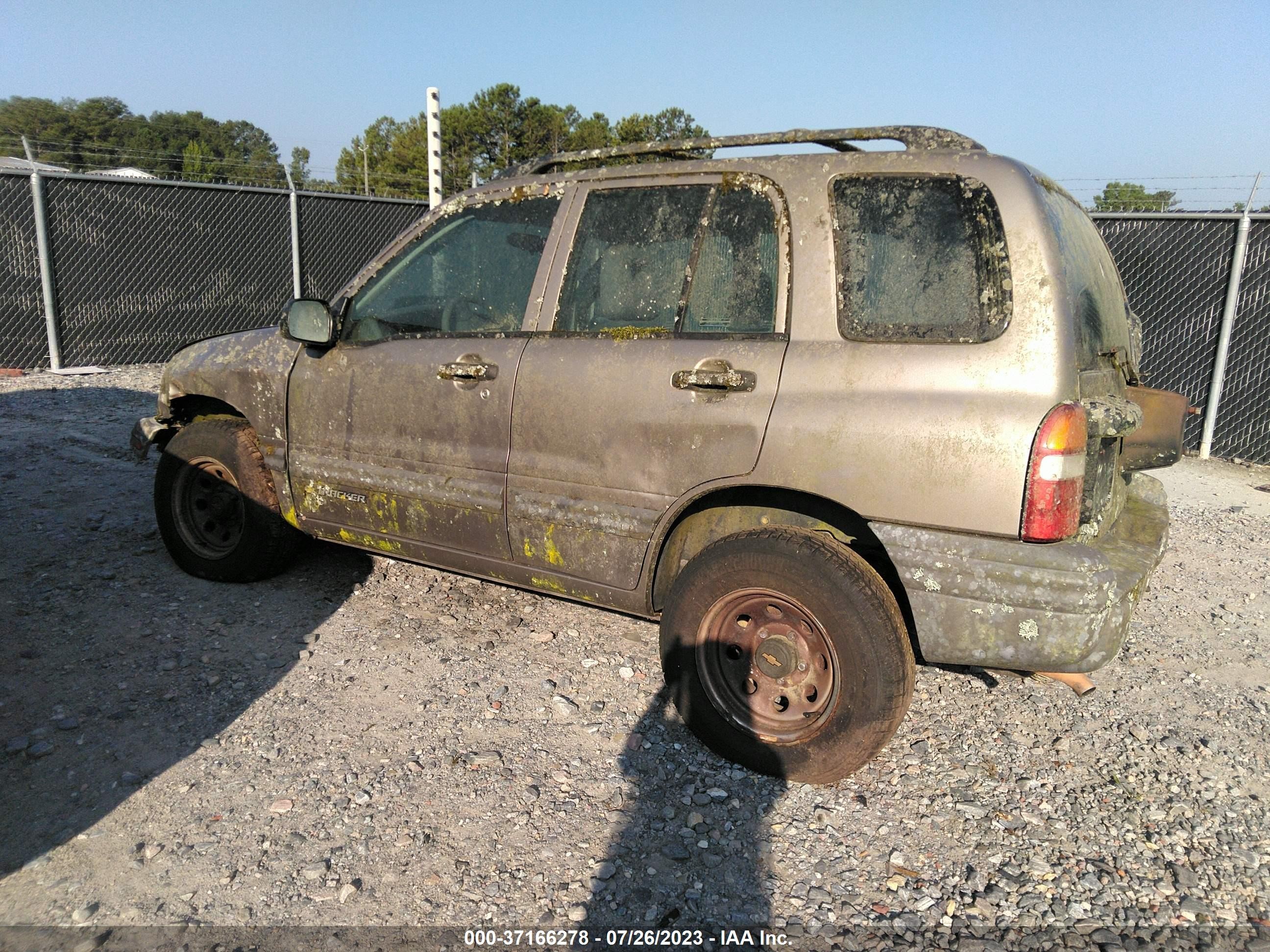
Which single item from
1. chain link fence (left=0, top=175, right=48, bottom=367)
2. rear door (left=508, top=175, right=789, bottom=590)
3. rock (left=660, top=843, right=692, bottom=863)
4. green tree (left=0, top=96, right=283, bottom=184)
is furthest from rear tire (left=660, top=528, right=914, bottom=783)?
green tree (left=0, top=96, right=283, bottom=184)

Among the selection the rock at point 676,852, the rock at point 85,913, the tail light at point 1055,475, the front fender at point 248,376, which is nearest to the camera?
the rock at point 85,913

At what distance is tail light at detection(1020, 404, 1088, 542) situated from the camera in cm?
249

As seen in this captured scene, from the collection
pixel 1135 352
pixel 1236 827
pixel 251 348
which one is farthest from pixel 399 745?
pixel 1135 352

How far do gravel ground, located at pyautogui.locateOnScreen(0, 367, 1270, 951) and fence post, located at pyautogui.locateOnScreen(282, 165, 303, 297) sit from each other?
7953 millimetres

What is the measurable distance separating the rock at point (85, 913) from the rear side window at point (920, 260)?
8.79 feet

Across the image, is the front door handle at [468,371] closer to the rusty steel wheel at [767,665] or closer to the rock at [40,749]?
the rusty steel wheel at [767,665]

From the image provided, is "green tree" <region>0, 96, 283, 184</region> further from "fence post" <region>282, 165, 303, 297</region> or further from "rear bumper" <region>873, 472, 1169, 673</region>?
"rear bumper" <region>873, 472, 1169, 673</region>

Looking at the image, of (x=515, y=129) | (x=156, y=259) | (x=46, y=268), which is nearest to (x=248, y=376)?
(x=46, y=268)

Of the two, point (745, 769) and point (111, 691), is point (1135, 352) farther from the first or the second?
point (111, 691)

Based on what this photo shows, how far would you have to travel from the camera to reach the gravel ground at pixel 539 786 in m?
2.39

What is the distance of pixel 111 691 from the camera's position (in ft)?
11.1

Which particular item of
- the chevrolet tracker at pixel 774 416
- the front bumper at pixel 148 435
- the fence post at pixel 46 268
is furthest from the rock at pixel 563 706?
the fence post at pixel 46 268

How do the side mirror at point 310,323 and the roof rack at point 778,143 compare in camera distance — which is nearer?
the roof rack at point 778,143

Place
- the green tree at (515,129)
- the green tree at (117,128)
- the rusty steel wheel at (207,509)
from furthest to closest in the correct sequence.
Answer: the green tree at (117,128) < the green tree at (515,129) < the rusty steel wheel at (207,509)
